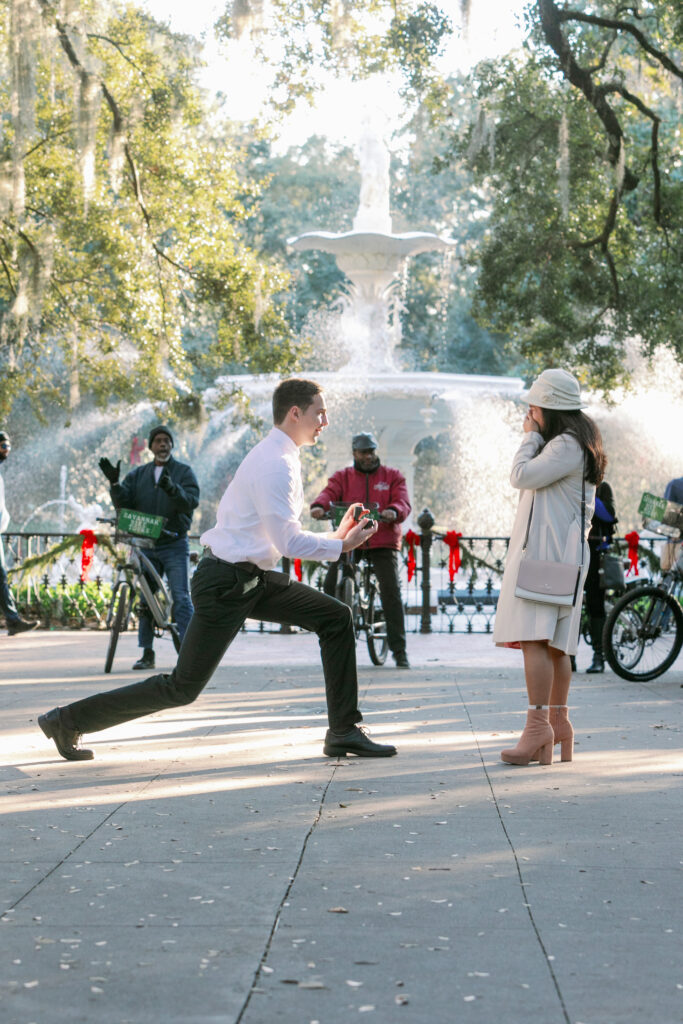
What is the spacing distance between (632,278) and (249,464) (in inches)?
502

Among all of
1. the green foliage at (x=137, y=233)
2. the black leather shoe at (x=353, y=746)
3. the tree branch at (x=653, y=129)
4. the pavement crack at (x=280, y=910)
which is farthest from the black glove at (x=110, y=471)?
the tree branch at (x=653, y=129)

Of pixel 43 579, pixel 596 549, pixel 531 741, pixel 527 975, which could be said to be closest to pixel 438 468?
pixel 43 579

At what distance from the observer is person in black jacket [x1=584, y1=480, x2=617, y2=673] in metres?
10.8

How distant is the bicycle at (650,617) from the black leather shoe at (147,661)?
3.38 metres

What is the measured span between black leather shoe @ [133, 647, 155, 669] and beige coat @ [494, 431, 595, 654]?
463 cm

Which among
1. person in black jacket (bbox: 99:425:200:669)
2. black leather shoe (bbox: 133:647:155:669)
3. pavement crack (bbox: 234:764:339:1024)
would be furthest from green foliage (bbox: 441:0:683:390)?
pavement crack (bbox: 234:764:339:1024)

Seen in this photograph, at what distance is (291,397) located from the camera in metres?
6.21

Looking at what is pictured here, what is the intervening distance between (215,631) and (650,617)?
17.1 ft

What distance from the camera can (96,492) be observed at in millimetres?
40375

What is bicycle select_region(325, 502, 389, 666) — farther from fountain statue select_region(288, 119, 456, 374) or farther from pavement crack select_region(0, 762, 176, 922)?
fountain statue select_region(288, 119, 456, 374)

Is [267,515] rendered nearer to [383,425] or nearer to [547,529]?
[547,529]

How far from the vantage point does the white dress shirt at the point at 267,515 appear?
5887mm

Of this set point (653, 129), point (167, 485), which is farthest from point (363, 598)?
point (653, 129)

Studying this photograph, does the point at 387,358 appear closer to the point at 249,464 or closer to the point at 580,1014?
the point at 249,464
